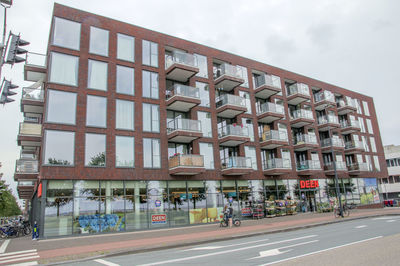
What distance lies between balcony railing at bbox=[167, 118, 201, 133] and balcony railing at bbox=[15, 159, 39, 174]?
10.3 metres

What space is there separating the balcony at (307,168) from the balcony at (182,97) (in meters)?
15.0

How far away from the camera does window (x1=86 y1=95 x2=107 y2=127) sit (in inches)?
877

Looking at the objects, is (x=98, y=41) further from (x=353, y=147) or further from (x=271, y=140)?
(x=353, y=147)

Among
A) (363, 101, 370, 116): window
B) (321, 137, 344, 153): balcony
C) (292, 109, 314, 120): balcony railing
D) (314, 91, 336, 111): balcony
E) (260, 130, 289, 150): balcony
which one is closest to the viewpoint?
(260, 130, 289, 150): balcony

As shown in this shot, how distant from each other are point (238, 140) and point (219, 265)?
1984 cm

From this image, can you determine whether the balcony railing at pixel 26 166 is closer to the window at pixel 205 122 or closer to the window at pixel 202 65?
the window at pixel 205 122

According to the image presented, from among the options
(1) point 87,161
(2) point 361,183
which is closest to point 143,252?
(1) point 87,161

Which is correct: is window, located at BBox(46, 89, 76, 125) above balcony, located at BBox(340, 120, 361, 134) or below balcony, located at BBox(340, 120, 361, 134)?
below

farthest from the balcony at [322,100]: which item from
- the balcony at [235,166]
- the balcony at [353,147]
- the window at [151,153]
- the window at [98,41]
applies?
the window at [98,41]

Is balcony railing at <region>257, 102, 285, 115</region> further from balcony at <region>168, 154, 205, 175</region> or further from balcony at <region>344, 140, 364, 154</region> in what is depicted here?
balcony at <region>344, 140, 364, 154</region>

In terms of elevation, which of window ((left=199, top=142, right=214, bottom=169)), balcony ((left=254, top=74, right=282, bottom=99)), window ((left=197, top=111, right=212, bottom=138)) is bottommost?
window ((left=199, top=142, right=214, bottom=169))

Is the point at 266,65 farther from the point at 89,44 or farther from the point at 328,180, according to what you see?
the point at 89,44

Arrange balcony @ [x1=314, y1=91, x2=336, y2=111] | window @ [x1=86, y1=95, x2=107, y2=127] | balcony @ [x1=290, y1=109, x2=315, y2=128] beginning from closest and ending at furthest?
1. window @ [x1=86, y1=95, x2=107, y2=127]
2. balcony @ [x1=290, y1=109, x2=315, y2=128]
3. balcony @ [x1=314, y1=91, x2=336, y2=111]

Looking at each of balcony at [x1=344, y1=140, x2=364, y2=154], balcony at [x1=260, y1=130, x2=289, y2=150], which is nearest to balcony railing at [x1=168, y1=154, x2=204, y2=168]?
balcony at [x1=260, y1=130, x2=289, y2=150]
